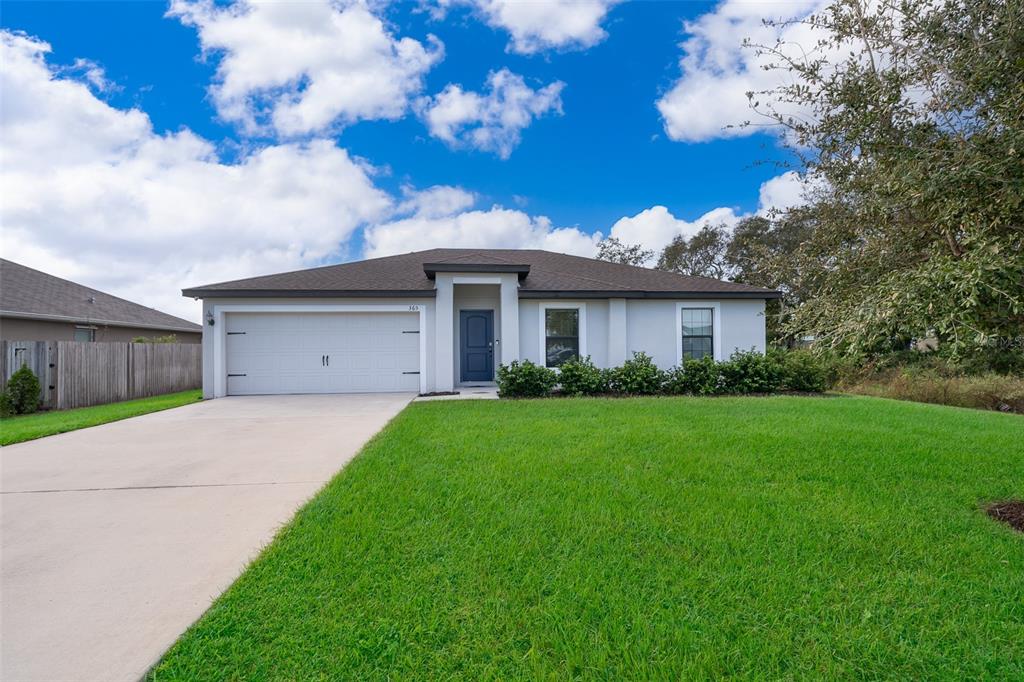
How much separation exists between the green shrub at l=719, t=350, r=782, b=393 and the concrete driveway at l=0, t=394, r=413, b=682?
814 cm

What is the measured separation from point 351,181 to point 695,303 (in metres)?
10.8

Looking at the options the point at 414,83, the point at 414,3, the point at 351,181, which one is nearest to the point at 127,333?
the point at 351,181

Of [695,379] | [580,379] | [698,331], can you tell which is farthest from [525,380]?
[698,331]

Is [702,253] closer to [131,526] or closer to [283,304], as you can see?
[283,304]

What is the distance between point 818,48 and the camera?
369cm

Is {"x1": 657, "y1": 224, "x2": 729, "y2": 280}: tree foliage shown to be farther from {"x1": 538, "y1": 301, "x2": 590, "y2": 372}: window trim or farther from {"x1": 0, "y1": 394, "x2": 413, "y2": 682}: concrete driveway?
{"x1": 0, "y1": 394, "x2": 413, "y2": 682}: concrete driveway

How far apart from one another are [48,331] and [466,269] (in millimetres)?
14394

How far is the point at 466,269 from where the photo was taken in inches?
427

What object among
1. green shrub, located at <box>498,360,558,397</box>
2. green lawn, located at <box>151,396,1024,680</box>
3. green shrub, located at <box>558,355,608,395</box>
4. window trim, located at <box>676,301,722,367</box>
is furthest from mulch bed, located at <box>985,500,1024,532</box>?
window trim, located at <box>676,301,722,367</box>

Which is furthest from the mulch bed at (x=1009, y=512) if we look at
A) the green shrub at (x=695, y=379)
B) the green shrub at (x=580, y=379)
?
the green shrub at (x=580, y=379)

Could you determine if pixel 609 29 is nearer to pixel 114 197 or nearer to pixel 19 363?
pixel 114 197

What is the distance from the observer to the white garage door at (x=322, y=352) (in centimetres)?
1116

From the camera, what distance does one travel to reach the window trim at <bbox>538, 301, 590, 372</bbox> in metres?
11.6

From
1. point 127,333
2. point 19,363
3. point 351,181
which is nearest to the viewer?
point 19,363
